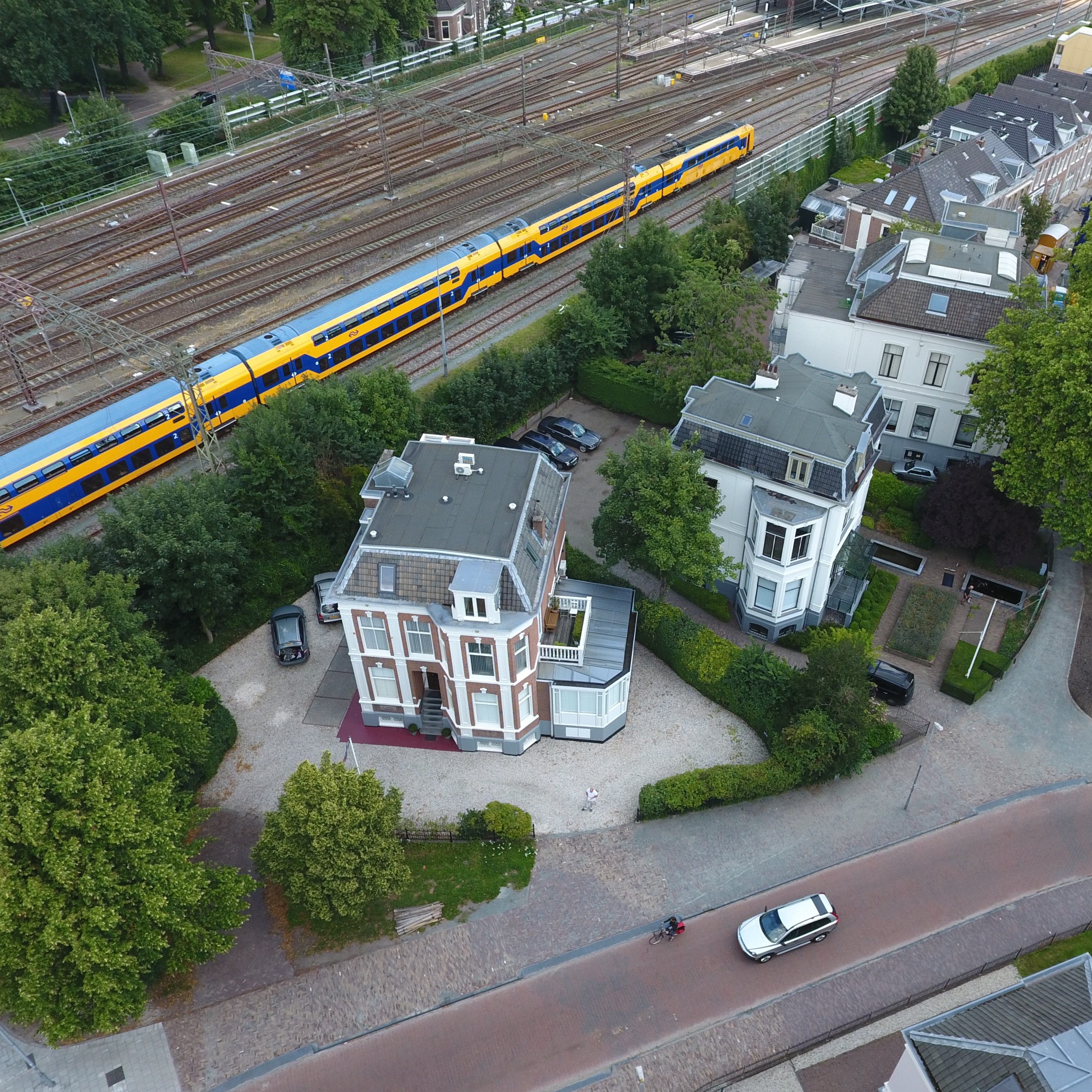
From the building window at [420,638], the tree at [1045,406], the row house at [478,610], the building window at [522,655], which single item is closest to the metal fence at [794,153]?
the tree at [1045,406]

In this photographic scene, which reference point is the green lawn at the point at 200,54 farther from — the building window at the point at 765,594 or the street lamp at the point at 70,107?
the building window at the point at 765,594

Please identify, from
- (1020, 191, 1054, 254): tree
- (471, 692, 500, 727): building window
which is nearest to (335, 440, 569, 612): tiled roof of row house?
(471, 692, 500, 727): building window

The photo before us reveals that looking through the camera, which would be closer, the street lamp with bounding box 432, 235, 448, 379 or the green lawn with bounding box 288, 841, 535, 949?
the green lawn with bounding box 288, 841, 535, 949

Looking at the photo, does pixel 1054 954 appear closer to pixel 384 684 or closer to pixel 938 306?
pixel 384 684

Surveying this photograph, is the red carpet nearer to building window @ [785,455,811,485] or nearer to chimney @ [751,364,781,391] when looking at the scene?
building window @ [785,455,811,485]

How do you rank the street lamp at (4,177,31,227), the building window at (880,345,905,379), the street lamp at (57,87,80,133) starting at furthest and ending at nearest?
the street lamp at (57,87,80,133)
the street lamp at (4,177,31,227)
the building window at (880,345,905,379)

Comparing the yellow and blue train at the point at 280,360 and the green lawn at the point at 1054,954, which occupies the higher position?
the yellow and blue train at the point at 280,360

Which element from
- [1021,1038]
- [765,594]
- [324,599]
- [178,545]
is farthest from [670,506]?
[1021,1038]

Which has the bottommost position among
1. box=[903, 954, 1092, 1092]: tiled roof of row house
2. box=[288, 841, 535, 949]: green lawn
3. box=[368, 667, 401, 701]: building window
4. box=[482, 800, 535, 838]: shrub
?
box=[288, 841, 535, 949]: green lawn
